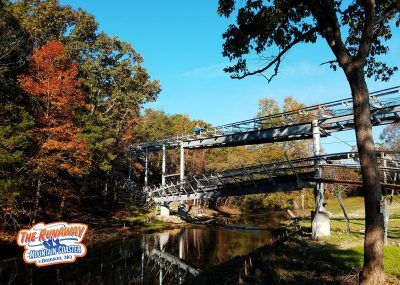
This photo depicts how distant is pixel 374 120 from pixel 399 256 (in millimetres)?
10931

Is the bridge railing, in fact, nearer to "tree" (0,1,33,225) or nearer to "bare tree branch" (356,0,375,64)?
"bare tree branch" (356,0,375,64)

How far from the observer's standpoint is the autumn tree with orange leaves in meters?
21.7

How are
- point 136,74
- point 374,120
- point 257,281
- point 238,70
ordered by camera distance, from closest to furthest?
point 257,281
point 238,70
point 374,120
point 136,74

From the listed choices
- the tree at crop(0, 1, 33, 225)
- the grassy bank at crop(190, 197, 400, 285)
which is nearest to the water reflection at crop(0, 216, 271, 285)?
the grassy bank at crop(190, 197, 400, 285)

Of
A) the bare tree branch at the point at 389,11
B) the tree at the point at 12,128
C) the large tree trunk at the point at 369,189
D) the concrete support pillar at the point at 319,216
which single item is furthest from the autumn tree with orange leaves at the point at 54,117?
the bare tree branch at the point at 389,11

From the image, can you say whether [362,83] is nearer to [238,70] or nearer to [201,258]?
[238,70]

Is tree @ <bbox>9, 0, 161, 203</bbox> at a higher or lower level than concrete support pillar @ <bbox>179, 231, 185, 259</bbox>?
higher

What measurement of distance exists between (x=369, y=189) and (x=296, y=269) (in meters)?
4.67

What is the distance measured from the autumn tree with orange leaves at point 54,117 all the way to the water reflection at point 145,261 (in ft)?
19.0

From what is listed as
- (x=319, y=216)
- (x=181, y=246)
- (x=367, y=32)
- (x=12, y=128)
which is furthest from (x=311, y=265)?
(x=12, y=128)

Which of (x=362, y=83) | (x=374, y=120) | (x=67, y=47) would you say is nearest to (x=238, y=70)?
(x=362, y=83)

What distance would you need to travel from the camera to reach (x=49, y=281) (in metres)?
13.9

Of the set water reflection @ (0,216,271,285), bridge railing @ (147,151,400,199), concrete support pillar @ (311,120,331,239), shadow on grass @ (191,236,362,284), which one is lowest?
water reflection @ (0,216,271,285)

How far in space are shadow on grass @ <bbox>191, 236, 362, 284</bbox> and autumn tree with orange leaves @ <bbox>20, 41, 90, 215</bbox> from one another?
42.2 ft
